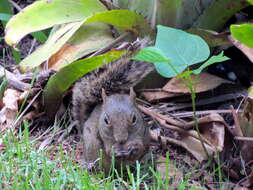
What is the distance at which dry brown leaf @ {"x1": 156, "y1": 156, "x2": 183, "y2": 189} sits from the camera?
2523 millimetres

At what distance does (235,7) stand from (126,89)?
2.62 ft

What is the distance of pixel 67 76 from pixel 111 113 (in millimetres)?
538

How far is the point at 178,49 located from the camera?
253cm

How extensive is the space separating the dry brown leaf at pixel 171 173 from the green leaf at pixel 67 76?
0.62 metres

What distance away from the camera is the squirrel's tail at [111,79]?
2.98m

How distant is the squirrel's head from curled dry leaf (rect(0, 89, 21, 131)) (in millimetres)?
746

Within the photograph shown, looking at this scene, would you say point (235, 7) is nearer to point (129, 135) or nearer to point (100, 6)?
point (100, 6)

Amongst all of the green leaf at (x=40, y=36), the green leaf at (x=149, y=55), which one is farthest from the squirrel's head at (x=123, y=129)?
the green leaf at (x=40, y=36)

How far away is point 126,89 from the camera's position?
10.00 feet

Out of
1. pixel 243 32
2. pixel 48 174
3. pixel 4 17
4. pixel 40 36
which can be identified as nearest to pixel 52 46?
pixel 40 36

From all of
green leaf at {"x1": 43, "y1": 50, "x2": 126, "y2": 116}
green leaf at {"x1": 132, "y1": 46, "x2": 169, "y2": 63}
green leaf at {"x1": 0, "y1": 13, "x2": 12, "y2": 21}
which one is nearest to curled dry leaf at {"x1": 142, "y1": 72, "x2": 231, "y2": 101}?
green leaf at {"x1": 43, "y1": 50, "x2": 126, "y2": 116}

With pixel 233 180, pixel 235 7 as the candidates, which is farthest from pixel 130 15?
pixel 233 180

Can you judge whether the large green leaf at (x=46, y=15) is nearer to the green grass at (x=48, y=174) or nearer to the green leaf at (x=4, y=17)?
the green leaf at (x=4, y=17)

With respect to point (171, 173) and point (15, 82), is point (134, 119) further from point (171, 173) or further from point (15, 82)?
point (15, 82)
